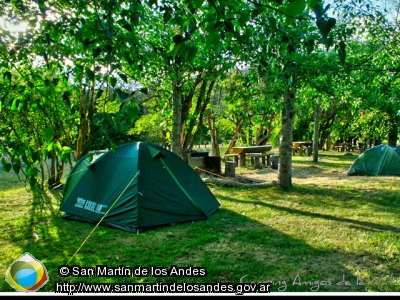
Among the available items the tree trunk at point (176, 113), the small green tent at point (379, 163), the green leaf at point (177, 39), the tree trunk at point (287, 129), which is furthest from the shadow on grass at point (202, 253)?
the small green tent at point (379, 163)

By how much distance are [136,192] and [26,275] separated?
7.20ft

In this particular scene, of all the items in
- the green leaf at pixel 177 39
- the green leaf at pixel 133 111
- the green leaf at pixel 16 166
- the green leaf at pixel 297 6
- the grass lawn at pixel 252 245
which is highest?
the green leaf at pixel 297 6

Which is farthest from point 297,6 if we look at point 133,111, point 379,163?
point 379,163

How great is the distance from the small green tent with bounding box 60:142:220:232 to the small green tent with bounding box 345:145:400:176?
8.90 m

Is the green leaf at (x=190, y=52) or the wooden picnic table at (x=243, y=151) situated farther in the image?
the wooden picnic table at (x=243, y=151)

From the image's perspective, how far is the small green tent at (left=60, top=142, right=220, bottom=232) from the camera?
559 cm

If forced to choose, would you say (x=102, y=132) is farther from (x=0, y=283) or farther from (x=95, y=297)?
(x=0, y=283)

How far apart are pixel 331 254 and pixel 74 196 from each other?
4786 mm

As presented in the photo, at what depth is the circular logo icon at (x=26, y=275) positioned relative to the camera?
3608 mm

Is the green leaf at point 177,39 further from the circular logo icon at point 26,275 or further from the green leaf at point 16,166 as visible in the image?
the circular logo icon at point 26,275

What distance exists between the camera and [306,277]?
3.65 m

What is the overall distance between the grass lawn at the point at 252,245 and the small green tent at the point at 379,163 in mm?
5647

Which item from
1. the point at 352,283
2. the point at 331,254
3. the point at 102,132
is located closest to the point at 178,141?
the point at 331,254

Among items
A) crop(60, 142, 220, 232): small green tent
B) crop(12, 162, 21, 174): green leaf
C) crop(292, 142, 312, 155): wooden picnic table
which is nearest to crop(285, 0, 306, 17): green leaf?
crop(12, 162, 21, 174): green leaf
